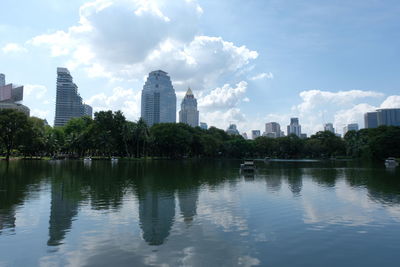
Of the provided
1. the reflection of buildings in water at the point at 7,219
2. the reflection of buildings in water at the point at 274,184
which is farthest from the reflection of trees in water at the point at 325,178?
the reflection of buildings in water at the point at 7,219

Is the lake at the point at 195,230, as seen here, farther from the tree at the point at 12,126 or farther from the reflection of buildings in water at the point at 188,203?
the tree at the point at 12,126

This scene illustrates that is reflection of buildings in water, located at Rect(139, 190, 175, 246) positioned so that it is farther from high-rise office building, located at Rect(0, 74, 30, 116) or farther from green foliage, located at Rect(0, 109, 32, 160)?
high-rise office building, located at Rect(0, 74, 30, 116)

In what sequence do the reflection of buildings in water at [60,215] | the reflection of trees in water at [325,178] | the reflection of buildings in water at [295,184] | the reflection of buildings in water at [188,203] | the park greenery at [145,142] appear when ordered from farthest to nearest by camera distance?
the park greenery at [145,142]
the reflection of trees in water at [325,178]
the reflection of buildings in water at [295,184]
the reflection of buildings in water at [188,203]
the reflection of buildings in water at [60,215]

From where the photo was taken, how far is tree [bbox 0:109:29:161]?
8106 cm

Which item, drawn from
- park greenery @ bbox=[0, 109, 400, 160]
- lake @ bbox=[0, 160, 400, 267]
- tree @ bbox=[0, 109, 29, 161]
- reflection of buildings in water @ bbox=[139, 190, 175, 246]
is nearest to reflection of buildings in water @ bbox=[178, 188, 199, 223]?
lake @ bbox=[0, 160, 400, 267]

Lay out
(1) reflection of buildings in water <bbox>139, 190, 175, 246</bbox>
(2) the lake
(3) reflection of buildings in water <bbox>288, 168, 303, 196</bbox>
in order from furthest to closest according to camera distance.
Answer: (3) reflection of buildings in water <bbox>288, 168, 303, 196</bbox>, (1) reflection of buildings in water <bbox>139, 190, 175, 246</bbox>, (2) the lake

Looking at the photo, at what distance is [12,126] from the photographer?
8250 cm

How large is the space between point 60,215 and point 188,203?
788cm

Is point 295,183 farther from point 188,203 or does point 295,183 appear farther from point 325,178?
point 188,203

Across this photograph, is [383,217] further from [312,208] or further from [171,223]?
[171,223]

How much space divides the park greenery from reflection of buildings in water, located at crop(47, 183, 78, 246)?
241ft

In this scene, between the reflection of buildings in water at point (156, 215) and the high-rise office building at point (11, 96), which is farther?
the high-rise office building at point (11, 96)

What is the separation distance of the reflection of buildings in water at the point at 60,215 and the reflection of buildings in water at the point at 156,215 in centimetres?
356

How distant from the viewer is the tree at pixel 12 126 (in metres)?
81.1
